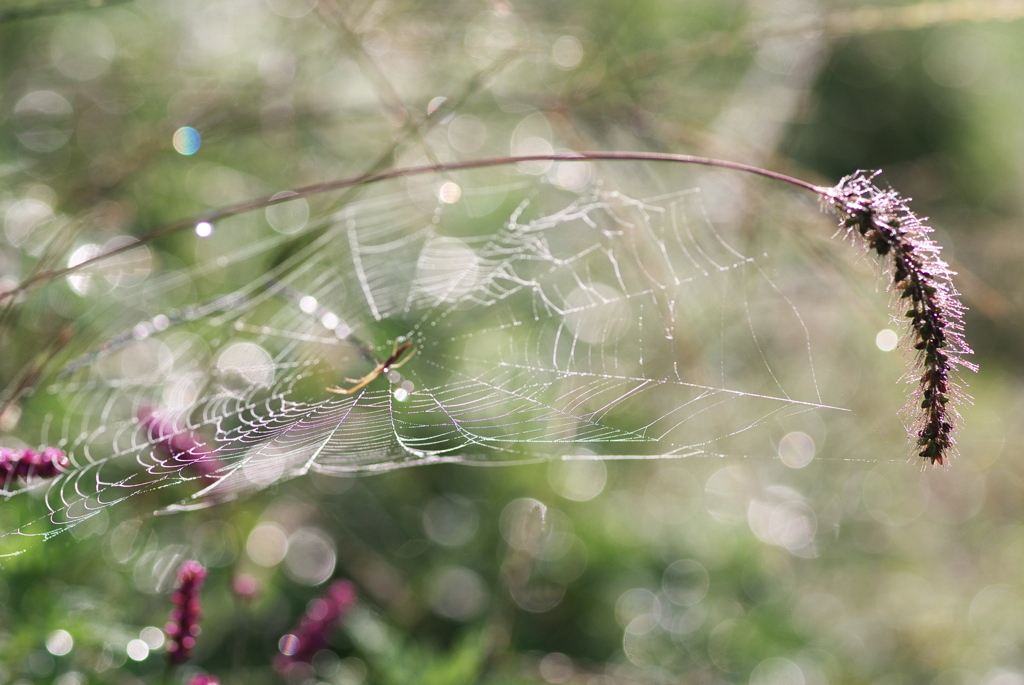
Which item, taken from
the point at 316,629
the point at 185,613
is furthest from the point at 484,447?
the point at 185,613

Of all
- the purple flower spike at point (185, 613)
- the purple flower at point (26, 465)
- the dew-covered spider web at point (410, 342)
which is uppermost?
the dew-covered spider web at point (410, 342)

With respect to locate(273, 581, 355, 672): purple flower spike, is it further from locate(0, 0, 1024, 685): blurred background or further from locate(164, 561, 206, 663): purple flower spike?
locate(164, 561, 206, 663): purple flower spike

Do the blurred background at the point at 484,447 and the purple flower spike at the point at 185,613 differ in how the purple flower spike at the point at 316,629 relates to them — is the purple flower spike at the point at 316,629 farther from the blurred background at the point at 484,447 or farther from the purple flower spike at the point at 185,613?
the purple flower spike at the point at 185,613

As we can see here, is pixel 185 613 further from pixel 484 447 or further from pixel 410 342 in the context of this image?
pixel 484 447

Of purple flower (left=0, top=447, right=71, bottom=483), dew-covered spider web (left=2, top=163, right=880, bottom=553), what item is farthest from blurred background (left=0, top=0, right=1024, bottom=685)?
purple flower (left=0, top=447, right=71, bottom=483)

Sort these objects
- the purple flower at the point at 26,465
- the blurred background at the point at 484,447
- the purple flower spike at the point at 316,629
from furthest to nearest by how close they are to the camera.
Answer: the blurred background at the point at 484,447
the purple flower spike at the point at 316,629
the purple flower at the point at 26,465

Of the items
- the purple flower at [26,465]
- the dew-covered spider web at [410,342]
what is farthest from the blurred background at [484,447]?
the purple flower at [26,465]
